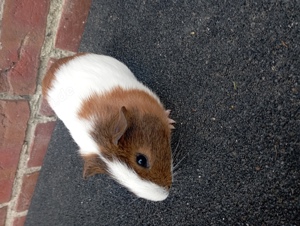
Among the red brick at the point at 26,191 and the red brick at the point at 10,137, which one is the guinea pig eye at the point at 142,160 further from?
the red brick at the point at 26,191

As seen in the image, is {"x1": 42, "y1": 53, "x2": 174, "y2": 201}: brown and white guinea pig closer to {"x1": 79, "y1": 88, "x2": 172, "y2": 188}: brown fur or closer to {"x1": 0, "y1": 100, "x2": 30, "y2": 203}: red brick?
{"x1": 79, "y1": 88, "x2": 172, "y2": 188}: brown fur

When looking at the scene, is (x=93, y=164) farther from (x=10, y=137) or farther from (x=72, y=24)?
(x=72, y=24)

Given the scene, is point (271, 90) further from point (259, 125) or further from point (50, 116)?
point (50, 116)

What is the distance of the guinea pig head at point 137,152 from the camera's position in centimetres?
115

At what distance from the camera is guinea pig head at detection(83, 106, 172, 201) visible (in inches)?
45.3

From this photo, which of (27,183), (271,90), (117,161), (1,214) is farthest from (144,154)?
(1,214)

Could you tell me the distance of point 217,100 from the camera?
1.24 m

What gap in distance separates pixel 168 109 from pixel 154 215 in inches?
16.3

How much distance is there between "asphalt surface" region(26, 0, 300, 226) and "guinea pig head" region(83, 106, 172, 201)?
0.47 feet

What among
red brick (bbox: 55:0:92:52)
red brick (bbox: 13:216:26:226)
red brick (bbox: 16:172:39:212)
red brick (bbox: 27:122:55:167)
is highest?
red brick (bbox: 55:0:92:52)

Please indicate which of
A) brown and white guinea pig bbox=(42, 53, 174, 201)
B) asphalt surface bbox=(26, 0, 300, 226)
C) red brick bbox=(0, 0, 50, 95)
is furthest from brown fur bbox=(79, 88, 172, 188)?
red brick bbox=(0, 0, 50, 95)

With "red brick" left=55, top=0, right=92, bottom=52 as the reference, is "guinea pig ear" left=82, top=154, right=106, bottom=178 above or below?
below

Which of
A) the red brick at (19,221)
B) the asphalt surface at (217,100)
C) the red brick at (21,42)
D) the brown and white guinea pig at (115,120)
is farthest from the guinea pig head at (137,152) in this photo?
the red brick at (19,221)

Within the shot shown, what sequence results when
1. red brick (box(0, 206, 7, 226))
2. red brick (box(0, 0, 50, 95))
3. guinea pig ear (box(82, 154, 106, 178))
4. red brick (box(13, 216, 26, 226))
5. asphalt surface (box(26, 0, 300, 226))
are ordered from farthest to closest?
red brick (box(13, 216, 26, 226)) < red brick (box(0, 206, 7, 226)) < red brick (box(0, 0, 50, 95)) < guinea pig ear (box(82, 154, 106, 178)) < asphalt surface (box(26, 0, 300, 226))
